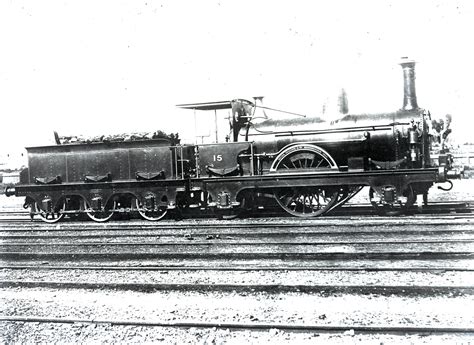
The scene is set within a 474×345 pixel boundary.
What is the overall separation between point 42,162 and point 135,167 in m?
2.73

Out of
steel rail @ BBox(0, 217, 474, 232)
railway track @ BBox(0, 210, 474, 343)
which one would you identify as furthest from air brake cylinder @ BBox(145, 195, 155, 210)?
railway track @ BBox(0, 210, 474, 343)

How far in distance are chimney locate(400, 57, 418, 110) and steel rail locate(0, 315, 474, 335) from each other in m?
7.79

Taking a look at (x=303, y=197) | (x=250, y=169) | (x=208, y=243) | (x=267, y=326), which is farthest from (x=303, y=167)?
(x=267, y=326)

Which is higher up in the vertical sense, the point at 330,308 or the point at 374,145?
A: the point at 374,145

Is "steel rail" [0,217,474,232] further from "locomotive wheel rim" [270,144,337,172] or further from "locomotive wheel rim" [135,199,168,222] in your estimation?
"locomotive wheel rim" [270,144,337,172]

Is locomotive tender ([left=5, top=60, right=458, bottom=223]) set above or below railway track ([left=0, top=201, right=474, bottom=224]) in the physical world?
above

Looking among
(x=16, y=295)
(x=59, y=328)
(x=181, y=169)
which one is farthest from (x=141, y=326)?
(x=181, y=169)

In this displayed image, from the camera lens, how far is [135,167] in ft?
40.7

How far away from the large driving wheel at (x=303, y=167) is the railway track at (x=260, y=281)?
1328mm

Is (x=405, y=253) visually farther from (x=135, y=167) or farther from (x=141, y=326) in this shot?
(x=135, y=167)

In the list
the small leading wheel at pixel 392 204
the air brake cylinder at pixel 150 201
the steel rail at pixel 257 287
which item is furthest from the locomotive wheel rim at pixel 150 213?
the steel rail at pixel 257 287

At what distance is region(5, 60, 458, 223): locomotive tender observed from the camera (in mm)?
10703

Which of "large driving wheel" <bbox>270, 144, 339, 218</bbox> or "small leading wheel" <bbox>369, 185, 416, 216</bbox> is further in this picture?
"large driving wheel" <bbox>270, 144, 339, 218</bbox>

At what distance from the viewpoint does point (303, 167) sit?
11219 mm
